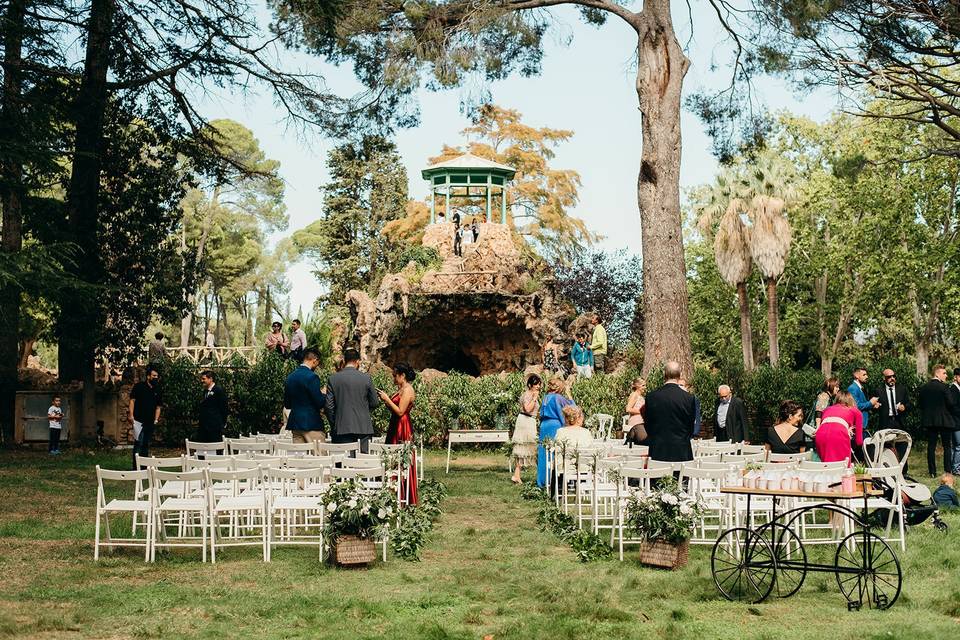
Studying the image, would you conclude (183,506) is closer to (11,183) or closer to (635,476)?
(635,476)

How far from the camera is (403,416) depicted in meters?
13.2

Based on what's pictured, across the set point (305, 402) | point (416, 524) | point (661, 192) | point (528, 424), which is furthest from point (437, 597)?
point (661, 192)

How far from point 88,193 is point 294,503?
1537cm

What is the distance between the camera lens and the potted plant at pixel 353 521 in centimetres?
938

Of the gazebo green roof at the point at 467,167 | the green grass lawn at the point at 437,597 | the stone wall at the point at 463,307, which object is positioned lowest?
the green grass lawn at the point at 437,597

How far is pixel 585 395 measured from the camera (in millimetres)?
24141

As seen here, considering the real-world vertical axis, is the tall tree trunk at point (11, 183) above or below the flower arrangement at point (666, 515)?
above

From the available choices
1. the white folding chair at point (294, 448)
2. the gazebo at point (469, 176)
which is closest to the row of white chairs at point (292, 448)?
the white folding chair at point (294, 448)

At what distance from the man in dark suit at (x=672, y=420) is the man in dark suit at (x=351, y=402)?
3319 mm

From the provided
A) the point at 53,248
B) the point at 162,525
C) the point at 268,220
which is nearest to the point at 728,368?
the point at 53,248

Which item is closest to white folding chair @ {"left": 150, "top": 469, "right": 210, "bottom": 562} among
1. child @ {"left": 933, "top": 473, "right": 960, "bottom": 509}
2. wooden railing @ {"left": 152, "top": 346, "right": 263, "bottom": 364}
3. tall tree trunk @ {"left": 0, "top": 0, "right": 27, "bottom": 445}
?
child @ {"left": 933, "top": 473, "right": 960, "bottom": 509}

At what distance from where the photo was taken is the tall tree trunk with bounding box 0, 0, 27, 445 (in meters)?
19.3

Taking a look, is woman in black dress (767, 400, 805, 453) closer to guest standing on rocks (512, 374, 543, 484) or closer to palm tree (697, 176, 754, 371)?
guest standing on rocks (512, 374, 543, 484)

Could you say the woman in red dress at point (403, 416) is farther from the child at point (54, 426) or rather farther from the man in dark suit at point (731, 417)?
the child at point (54, 426)
